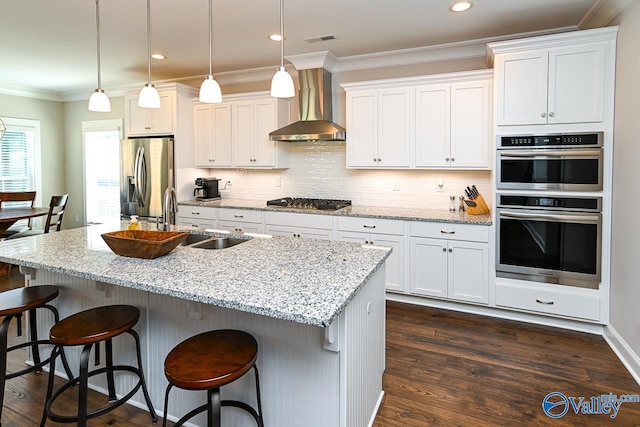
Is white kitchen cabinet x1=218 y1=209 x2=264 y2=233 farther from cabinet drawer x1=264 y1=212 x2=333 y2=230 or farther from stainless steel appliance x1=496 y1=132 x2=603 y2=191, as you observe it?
stainless steel appliance x1=496 y1=132 x2=603 y2=191

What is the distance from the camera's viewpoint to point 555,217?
3.19 m

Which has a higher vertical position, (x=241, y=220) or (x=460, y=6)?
(x=460, y=6)

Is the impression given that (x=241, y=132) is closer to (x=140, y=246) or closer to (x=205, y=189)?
(x=205, y=189)

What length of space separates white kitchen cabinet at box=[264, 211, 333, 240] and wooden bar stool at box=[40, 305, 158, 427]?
2.32 m

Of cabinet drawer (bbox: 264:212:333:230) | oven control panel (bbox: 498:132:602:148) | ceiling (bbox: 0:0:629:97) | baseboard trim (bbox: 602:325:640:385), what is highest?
ceiling (bbox: 0:0:629:97)

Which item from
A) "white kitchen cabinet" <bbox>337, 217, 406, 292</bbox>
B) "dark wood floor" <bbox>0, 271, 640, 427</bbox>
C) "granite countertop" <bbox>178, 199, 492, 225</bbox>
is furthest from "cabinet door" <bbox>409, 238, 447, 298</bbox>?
"dark wood floor" <bbox>0, 271, 640, 427</bbox>

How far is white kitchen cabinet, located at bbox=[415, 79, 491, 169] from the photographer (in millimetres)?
A: 3688

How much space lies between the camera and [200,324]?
1.99 metres

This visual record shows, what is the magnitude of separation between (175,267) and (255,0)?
218 centimetres

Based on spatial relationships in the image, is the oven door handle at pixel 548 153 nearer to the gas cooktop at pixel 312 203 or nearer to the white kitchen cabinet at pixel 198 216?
the gas cooktop at pixel 312 203

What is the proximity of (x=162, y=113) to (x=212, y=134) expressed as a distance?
0.69 meters

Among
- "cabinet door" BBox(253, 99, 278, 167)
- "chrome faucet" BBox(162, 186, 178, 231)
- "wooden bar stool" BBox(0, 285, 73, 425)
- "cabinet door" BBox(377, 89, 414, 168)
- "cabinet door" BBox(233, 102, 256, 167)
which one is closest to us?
"wooden bar stool" BBox(0, 285, 73, 425)

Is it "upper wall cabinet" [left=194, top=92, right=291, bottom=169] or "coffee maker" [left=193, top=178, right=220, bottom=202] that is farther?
"coffee maker" [left=193, top=178, right=220, bottom=202]

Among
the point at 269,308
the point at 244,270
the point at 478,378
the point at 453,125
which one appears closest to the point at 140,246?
the point at 244,270
